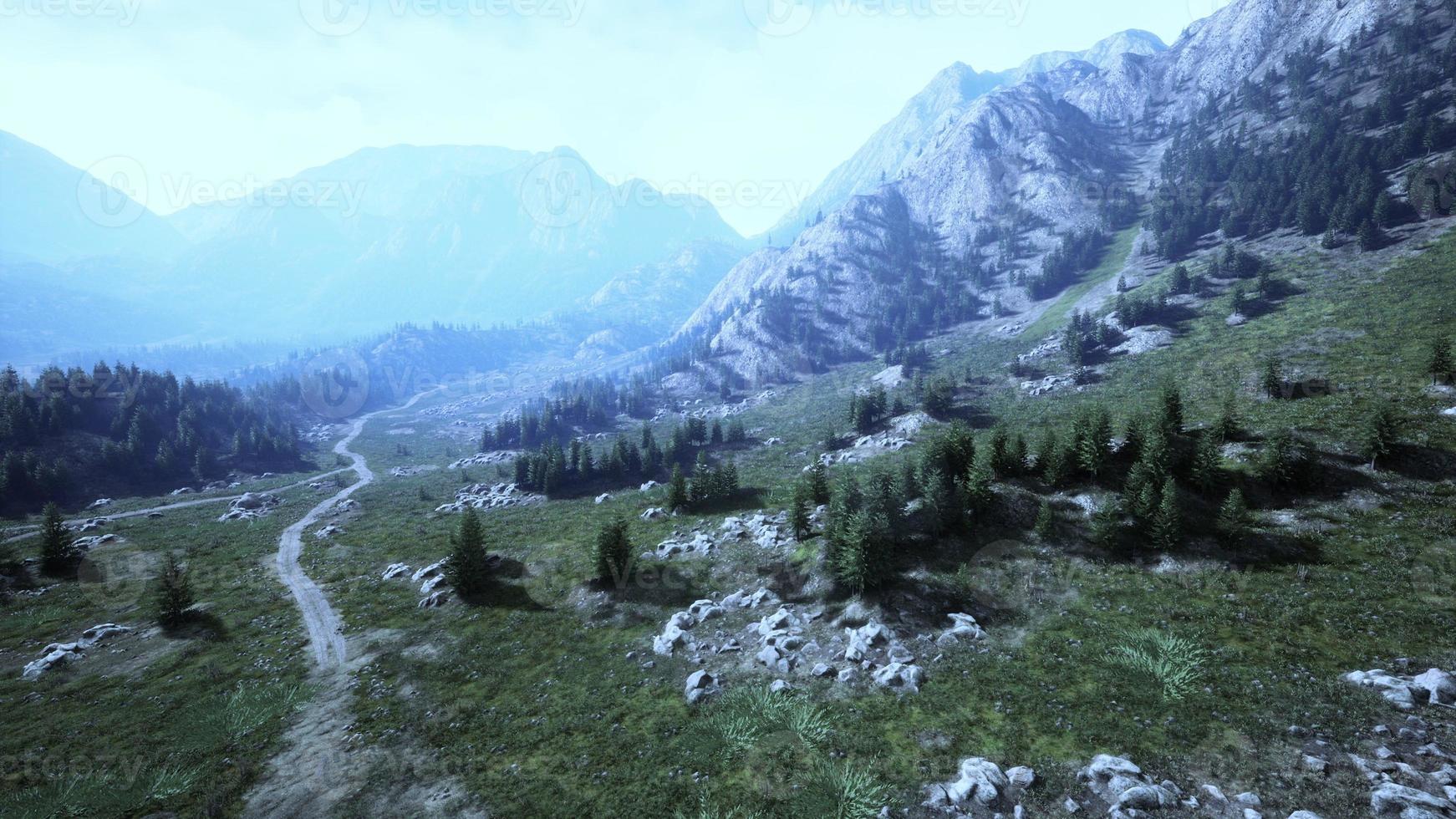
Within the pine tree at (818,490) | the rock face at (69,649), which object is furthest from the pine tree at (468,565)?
the pine tree at (818,490)

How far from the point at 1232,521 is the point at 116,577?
126 metres

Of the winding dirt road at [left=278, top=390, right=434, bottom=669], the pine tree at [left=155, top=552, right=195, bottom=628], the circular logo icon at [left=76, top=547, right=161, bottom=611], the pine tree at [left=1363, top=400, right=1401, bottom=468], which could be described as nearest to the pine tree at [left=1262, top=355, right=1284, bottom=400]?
the pine tree at [left=1363, top=400, right=1401, bottom=468]

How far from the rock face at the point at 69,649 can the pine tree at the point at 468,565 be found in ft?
101

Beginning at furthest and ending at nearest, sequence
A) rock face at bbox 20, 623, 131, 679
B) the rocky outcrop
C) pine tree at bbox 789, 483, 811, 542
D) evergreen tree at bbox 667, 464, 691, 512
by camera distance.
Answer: the rocky outcrop → evergreen tree at bbox 667, 464, 691, 512 → pine tree at bbox 789, 483, 811, 542 → rock face at bbox 20, 623, 131, 679

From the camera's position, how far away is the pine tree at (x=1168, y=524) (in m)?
41.5

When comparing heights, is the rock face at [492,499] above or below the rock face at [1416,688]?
below

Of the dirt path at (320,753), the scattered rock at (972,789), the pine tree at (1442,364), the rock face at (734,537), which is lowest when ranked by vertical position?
the rock face at (734,537)

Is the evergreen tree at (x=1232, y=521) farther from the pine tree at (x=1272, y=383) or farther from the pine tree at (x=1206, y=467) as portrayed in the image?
the pine tree at (x=1272, y=383)

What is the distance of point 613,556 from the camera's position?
54875mm

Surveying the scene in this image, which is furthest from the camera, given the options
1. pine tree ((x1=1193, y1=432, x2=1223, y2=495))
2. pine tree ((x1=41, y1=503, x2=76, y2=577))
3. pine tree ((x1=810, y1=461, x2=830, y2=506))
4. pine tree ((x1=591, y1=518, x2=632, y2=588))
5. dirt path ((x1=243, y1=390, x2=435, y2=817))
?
pine tree ((x1=41, y1=503, x2=76, y2=577))

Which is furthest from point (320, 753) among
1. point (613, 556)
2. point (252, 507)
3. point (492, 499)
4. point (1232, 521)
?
point (252, 507)

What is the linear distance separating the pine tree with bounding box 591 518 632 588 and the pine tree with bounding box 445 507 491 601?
13.3 meters

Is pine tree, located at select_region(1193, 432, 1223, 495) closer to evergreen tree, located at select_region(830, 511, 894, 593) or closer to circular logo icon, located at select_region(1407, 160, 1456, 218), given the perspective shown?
evergreen tree, located at select_region(830, 511, 894, 593)

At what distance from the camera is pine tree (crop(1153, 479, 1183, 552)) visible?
41.5 m
